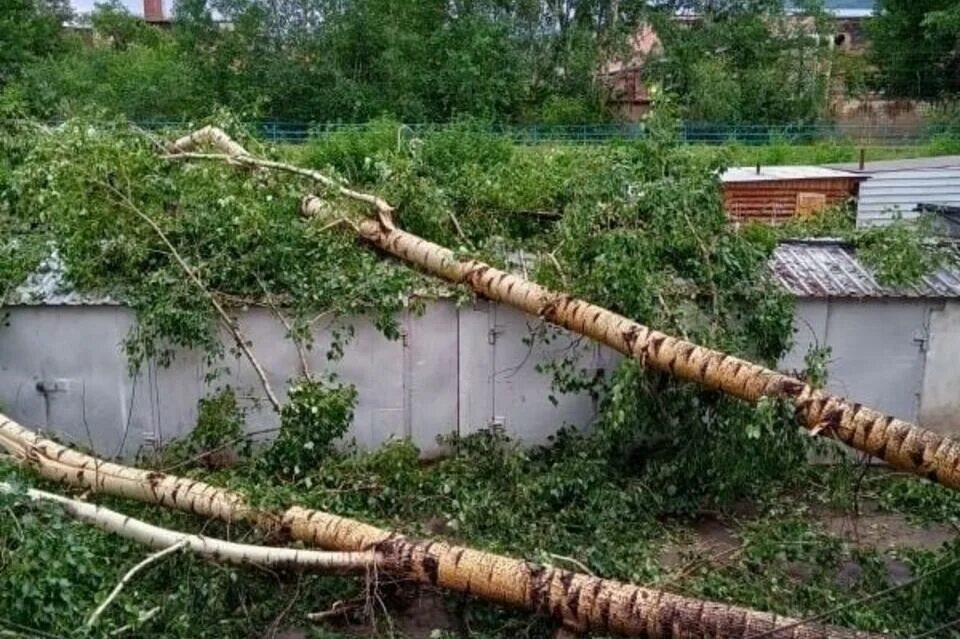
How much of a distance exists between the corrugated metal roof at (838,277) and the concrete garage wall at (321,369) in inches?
71.2

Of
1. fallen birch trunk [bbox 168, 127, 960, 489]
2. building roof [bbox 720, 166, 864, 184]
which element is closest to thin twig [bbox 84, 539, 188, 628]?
fallen birch trunk [bbox 168, 127, 960, 489]

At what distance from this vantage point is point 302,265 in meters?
8.14

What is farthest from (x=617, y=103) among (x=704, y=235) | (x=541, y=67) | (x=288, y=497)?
(x=288, y=497)

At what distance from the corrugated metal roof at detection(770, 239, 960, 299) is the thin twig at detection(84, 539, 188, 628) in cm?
528

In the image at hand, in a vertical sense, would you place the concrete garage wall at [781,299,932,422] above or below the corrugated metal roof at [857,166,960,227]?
below

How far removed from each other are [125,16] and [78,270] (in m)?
34.6

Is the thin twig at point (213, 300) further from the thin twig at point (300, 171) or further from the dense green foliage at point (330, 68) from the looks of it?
the dense green foliage at point (330, 68)

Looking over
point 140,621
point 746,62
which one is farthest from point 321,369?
point 746,62

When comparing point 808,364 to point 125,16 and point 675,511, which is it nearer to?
point 675,511

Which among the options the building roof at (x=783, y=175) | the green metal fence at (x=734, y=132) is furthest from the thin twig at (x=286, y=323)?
the green metal fence at (x=734, y=132)

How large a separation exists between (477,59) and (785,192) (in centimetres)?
1595

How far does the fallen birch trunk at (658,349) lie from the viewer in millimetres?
5840

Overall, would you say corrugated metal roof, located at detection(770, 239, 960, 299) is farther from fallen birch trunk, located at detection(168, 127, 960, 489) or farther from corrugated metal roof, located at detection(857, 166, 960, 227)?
corrugated metal roof, located at detection(857, 166, 960, 227)

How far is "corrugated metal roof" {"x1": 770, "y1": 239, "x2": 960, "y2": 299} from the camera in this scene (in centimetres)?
828
